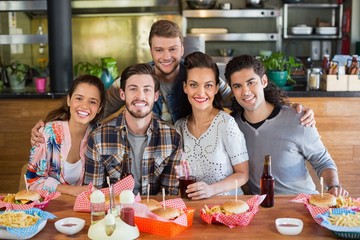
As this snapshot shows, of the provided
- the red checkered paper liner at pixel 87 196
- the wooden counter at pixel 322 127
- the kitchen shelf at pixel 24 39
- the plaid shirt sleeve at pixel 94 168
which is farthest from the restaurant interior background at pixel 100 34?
the red checkered paper liner at pixel 87 196

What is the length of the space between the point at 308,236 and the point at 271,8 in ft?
18.0

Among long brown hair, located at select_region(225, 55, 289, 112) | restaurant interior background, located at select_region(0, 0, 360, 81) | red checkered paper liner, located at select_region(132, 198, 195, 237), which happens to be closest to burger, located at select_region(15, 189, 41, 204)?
red checkered paper liner, located at select_region(132, 198, 195, 237)

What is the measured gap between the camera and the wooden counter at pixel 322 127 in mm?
4668

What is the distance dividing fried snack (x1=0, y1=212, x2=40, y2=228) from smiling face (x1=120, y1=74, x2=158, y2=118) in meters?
0.76

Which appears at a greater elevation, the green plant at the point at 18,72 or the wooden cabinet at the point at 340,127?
the green plant at the point at 18,72

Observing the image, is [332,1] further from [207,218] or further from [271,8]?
[207,218]

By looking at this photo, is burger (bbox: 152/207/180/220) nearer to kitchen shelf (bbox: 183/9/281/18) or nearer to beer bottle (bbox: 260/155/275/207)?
beer bottle (bbox: 260/155/275/207)

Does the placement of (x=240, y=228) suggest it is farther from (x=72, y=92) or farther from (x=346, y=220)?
(x=72, y=92)

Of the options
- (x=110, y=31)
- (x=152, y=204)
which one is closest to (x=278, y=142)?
(x=152, y=204)

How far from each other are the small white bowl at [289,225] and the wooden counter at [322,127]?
2632mm

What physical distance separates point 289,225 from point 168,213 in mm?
468

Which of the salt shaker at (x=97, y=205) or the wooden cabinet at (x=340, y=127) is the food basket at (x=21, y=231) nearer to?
the salt shaker at (x=97, y=205)

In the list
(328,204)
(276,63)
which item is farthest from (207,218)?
(276,63)

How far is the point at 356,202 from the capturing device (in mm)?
2338
